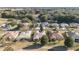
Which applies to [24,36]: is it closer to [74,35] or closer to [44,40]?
[44,40]

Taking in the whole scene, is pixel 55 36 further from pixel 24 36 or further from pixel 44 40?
pixel 24 36

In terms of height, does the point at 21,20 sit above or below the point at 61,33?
above

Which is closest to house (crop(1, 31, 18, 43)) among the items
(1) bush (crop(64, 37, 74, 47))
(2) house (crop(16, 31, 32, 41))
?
(2) house (crop(16, 31, 32, 41))

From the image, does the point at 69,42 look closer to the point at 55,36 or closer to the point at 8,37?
the point at 55,36

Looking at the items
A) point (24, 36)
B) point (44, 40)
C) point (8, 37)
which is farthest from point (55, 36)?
point (8, 37)

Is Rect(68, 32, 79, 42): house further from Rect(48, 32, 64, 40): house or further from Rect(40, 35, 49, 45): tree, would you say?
Rect(40, 35, 49, 45): tree

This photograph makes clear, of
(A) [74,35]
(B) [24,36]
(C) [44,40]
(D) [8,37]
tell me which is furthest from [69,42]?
(D) [8,37]

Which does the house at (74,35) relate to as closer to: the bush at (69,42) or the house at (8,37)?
the bush at (69,42)

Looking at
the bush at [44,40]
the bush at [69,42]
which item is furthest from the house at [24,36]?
the bush at [69,42]
